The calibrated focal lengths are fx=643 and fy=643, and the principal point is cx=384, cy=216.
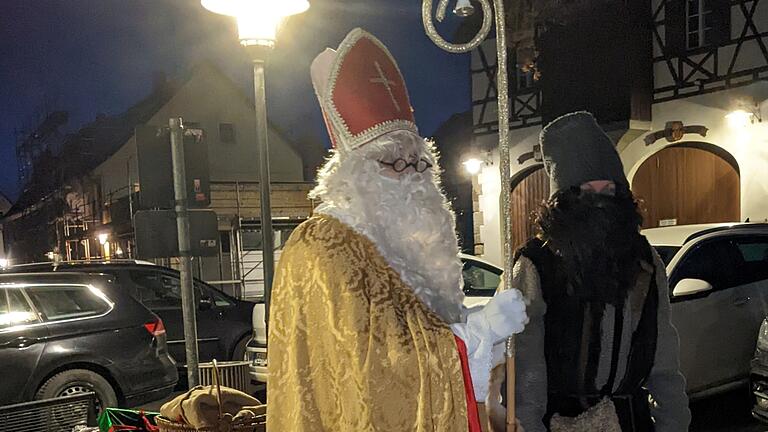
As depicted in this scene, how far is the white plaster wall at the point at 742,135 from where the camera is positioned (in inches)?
429

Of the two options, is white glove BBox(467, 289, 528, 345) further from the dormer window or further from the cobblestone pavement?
the dormer window

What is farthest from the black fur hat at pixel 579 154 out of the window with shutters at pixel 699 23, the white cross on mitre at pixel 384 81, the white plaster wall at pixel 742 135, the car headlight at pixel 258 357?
the window with shutters at pixel 699 23

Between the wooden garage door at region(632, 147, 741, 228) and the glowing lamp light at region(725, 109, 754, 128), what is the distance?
818 mm

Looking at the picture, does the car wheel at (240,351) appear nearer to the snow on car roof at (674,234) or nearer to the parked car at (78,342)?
the parked car at (78,342)

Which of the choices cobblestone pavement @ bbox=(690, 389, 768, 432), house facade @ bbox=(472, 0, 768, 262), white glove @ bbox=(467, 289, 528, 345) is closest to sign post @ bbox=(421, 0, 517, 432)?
white glove @ bbox=(467, 289, 528, 345)

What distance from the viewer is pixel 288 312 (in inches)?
73.8

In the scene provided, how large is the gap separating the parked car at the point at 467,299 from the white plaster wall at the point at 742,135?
19.0 feet

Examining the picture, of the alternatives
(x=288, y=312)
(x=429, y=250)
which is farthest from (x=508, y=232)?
(x=288, y=312)

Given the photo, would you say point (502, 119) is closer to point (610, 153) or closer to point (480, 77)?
point (610, 153)

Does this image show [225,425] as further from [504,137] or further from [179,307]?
[179,307]

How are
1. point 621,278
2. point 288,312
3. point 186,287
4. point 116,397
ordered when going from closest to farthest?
1. point 288,312
2. point 621,278
3. point 186,287
4. point 116,397

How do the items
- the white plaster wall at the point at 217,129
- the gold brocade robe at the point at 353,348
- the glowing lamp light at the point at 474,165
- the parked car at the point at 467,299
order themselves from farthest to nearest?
the white plaster wall at the point at 217,129
the glowing lamp light at the point at 474,165
the parked car at the point at 467,299
the gold brocade robe at the point at 353,348

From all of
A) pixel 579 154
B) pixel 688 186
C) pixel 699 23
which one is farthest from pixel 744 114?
pixel 579 154

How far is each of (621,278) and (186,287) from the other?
13.1 feet
